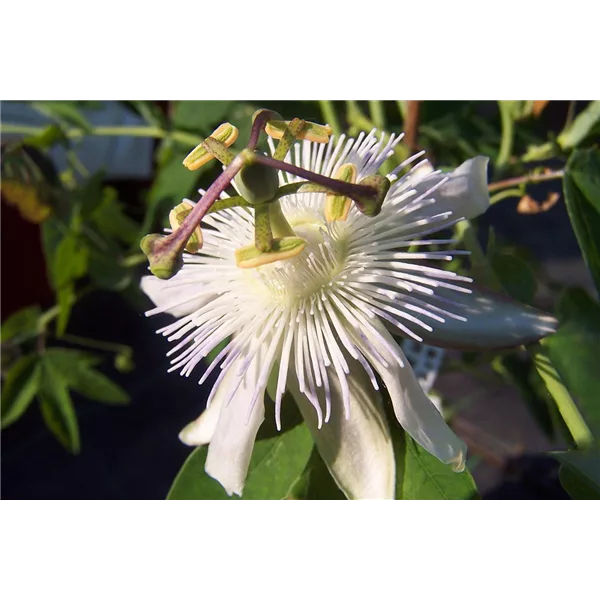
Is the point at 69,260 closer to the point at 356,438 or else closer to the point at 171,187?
the point at 171,187

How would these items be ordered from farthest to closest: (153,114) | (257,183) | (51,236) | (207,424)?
(51,236)
(153,114)
(207,424)
(257,183)

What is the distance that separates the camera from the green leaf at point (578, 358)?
0.65 metres

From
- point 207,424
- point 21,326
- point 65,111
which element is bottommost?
point 207,424

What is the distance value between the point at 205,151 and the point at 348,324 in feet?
0.65

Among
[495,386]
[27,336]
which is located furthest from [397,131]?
[495,386]

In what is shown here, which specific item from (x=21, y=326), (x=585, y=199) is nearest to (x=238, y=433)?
(x=585, y=199)

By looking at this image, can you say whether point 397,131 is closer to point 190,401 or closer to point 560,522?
point 560,522

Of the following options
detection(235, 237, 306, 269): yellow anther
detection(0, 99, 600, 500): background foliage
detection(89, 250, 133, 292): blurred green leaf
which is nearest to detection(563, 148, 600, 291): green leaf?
detection(0, 99, 600, 500): background foliage

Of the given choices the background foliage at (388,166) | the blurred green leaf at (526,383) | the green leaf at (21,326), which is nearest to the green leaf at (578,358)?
the background foliage at (388,166)

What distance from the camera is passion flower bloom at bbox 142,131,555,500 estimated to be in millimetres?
550

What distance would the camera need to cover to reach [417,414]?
0.53 m

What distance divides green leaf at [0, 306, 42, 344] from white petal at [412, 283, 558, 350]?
1.03 meters

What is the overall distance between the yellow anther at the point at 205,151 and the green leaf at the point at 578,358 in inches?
14.2

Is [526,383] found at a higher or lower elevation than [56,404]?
lower
